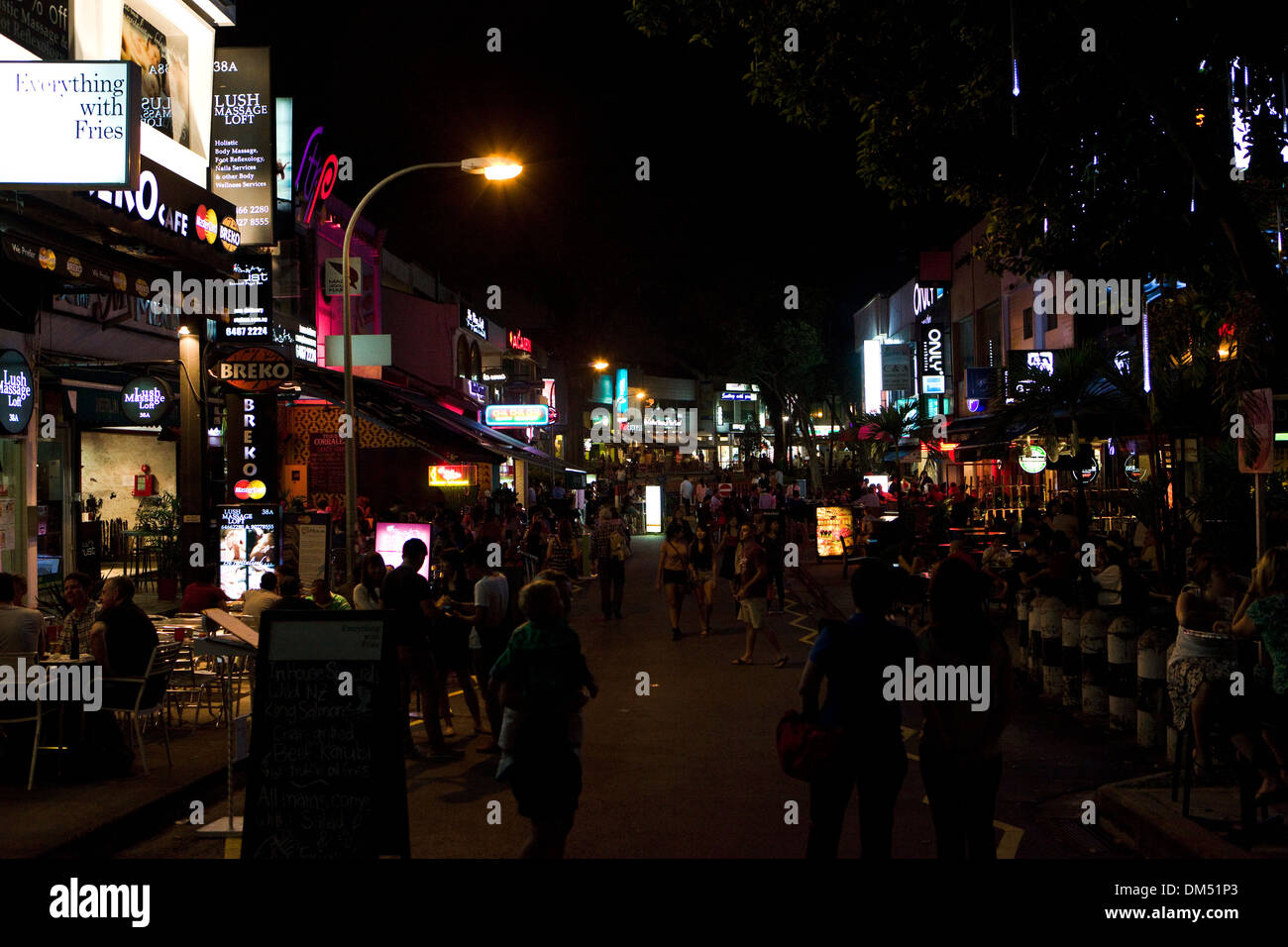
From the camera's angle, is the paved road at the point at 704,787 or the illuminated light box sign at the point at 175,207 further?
the illuminated light box sign at the point at 175,207

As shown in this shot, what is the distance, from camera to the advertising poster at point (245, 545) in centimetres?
1544

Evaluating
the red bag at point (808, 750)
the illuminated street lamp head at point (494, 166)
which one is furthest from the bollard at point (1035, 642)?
the illuminated street lamp head at point (494, 166)

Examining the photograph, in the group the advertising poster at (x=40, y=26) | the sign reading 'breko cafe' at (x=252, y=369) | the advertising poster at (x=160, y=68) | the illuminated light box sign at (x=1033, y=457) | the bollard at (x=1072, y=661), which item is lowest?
→ the bollard at (x=1072, y=661)

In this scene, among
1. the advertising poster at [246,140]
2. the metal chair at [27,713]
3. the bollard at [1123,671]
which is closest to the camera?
the metal chair at [27,713]

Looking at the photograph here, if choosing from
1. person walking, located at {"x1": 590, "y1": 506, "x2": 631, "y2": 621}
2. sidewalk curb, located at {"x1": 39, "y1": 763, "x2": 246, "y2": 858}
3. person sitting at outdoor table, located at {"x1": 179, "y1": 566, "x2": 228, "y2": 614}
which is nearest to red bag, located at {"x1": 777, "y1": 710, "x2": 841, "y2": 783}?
sidewalk curb, located at {"x1": 39, "y1": 763, "x2": 246, "y2": 858}

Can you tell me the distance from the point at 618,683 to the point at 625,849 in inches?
231

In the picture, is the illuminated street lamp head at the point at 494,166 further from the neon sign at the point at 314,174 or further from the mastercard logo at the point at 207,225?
the neon sign at the point at 314,174

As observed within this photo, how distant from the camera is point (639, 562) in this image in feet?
99.9

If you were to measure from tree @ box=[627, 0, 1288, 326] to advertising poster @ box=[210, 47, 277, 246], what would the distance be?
7.91 m

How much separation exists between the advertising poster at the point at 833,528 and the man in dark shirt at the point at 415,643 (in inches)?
736

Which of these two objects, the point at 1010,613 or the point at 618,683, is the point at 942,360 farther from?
the point at 618,683

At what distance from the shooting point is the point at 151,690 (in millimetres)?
8867

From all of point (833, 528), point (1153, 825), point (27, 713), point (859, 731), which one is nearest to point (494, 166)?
point (27, 713)
